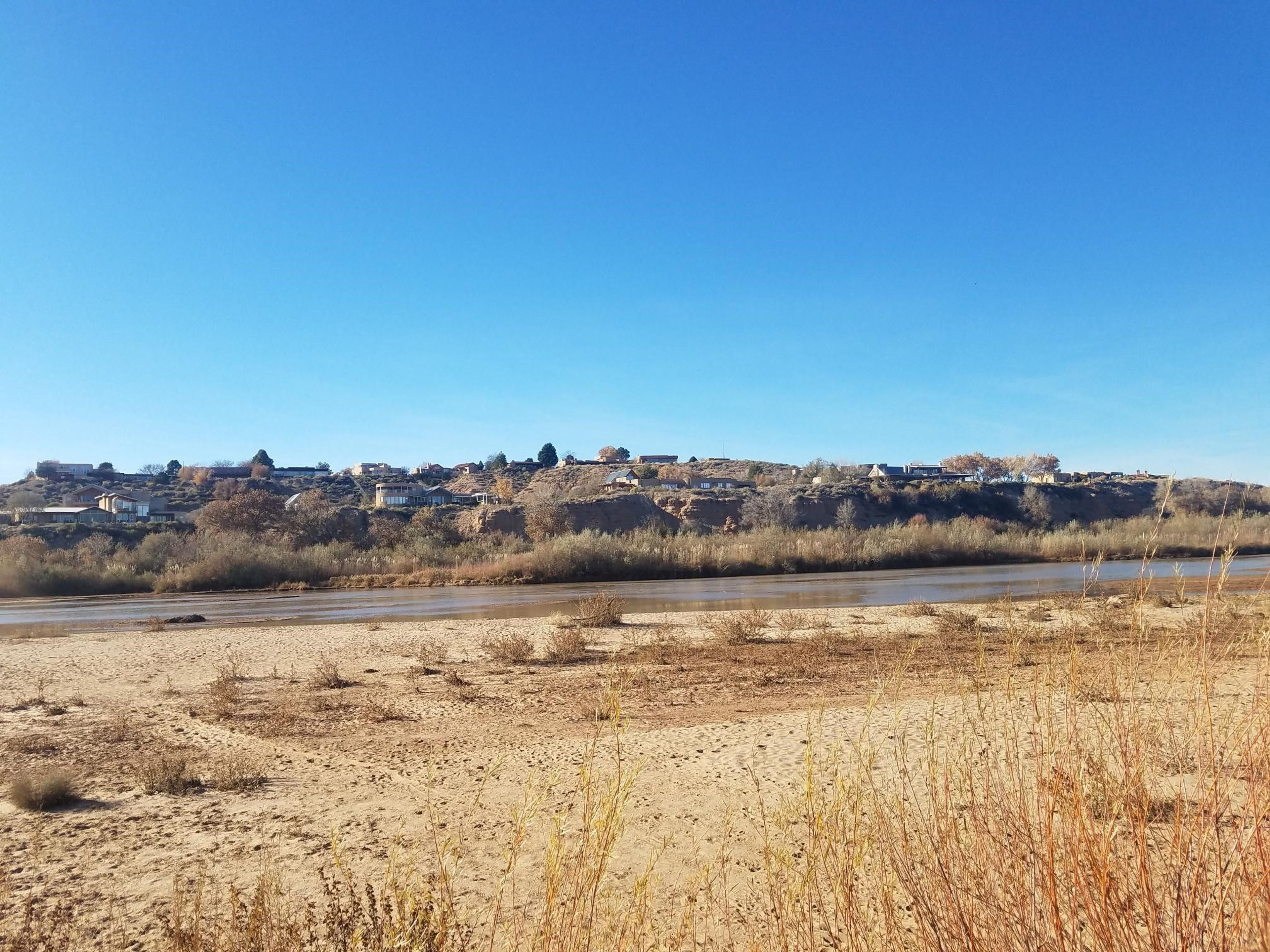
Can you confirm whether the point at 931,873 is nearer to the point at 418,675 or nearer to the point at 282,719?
the point at 282,719

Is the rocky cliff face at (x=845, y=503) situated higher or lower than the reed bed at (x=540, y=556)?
higher

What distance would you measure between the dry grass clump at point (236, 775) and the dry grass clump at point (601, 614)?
47.2 ft

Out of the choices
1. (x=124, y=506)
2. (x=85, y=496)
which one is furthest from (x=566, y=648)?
(x=85, y=496)

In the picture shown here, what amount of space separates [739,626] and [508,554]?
33.7 meters

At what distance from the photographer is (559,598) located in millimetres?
36906

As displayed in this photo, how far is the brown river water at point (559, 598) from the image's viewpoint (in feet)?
98.8

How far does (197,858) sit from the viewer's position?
649cm

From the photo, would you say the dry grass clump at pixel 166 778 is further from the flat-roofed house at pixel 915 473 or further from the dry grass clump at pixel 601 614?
the flat-roofed house at pixel 915 473

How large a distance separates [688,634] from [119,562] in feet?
136

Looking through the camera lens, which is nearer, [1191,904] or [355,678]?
[1191,904]

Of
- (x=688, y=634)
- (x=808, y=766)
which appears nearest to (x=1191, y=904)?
(x=808, y=766)

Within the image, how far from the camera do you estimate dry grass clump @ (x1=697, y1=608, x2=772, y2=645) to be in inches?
766

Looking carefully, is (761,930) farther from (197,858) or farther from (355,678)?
(355,678)

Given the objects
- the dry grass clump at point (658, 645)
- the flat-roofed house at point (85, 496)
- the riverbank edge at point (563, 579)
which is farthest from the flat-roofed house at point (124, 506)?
the dry grass clump at point (658, 645)
